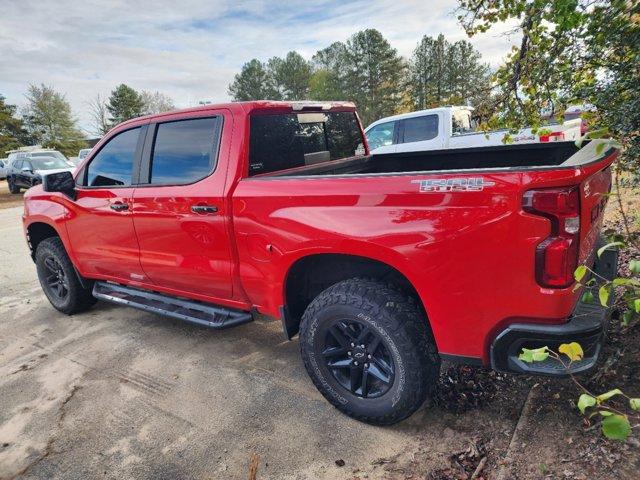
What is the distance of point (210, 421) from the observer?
2.65 meters

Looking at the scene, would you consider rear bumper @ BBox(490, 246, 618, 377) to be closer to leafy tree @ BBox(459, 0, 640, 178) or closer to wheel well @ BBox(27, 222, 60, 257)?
leafy tree @ BBox(459, 0, 640, 178)

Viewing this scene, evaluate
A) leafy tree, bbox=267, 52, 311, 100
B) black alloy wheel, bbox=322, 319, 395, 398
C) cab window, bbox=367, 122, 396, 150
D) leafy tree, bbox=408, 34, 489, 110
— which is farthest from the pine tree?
black alloy wheel, bbox=322, 319, 395, 398

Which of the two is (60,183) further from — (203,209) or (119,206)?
(203,209)

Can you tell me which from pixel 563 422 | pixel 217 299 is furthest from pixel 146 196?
pixel 563 422

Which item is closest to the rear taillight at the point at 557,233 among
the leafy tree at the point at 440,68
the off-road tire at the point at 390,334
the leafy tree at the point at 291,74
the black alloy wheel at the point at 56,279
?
the off-road tire at the point at 390,334

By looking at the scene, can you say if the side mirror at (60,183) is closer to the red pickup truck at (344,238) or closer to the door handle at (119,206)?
the red pickup truck at (344,238)

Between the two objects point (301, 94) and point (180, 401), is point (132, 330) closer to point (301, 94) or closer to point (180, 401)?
point (180, 401)

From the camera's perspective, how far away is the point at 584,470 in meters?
1.91

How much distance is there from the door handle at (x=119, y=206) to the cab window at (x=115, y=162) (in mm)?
167

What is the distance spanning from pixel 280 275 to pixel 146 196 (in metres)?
1.36

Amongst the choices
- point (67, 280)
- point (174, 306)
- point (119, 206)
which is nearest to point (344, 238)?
point (174, 306)

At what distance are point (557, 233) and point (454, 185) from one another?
1.50 feet

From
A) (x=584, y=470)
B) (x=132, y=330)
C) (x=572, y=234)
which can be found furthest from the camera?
(x=132, y=330)

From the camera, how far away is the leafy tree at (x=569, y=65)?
3.12m
